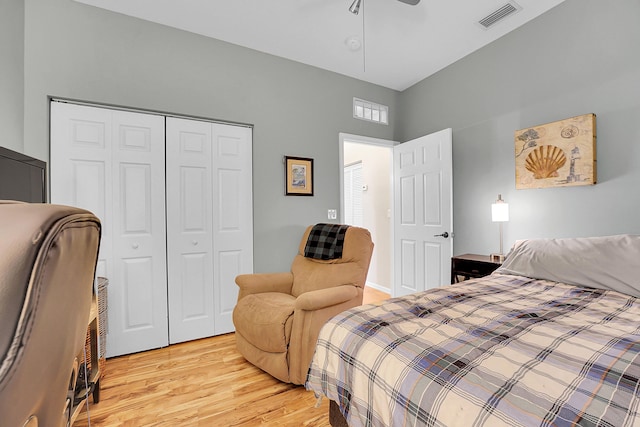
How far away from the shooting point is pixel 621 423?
654 mm

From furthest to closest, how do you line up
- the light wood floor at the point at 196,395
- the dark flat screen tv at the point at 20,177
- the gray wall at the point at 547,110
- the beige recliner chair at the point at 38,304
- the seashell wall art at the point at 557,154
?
the seashell wall art at the point at 557,154 < the gray wall at the point at 547,110 < the light wood floor at the point at 196,395 < the dark flat screen tv at the point at 20,177 < the beige recliner chair at the point at 38,304

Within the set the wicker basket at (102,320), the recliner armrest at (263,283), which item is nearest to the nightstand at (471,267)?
the recliner armrest at (263,283)

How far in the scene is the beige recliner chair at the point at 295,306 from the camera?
1.89 metres

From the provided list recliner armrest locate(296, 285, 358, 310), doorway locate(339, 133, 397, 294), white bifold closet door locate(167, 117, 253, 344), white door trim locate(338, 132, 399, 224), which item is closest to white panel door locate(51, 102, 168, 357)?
white bifold closet door locate(167, 117, 253, 344)

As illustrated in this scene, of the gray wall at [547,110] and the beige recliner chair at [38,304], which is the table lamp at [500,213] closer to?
the gray wall at [547,110]

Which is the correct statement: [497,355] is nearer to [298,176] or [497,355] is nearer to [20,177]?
[20,177]

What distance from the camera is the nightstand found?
2477 mm

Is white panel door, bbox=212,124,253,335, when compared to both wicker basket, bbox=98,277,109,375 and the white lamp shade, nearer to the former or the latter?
wicker basket, bbox=98,277,109,375

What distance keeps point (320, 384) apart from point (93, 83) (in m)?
2.76

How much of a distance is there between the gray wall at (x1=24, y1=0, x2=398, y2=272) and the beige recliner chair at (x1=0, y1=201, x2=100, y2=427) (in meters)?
2.45

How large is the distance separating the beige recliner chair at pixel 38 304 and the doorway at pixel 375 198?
11.7 feet

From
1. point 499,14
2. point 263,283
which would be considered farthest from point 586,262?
point 263,283

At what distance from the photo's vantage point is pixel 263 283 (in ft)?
8.15

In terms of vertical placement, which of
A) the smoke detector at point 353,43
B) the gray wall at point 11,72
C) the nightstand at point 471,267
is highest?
the smoke detector at point 353,43
